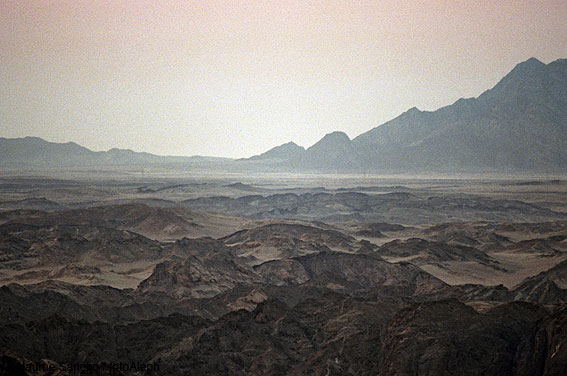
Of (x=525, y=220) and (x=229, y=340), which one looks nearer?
(x=229, y=340)

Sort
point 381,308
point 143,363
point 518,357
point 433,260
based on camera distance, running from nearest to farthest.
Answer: point 518,357, point 143,363, point 381,308, point 433,260

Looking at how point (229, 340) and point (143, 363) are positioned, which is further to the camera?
point (229, 340)

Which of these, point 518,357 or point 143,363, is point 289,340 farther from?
point 518,357

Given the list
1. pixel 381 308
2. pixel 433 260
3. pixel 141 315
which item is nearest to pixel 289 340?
pixel 381 308

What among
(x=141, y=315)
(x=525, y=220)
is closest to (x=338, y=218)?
(x=525, y=220)

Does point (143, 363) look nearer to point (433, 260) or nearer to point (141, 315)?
point (141, 315)

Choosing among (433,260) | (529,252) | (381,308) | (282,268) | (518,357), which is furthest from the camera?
(529,252)
